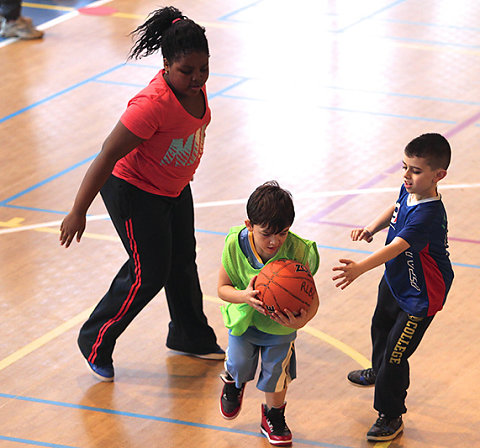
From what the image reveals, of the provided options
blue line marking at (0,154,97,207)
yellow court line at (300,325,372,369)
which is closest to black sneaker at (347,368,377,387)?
yellow court line at (300,325,372,369)

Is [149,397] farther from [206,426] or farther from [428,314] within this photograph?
[428,314]

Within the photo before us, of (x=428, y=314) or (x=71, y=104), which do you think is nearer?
(x=428, y=314)

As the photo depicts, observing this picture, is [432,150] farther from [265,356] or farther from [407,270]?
[265,356]

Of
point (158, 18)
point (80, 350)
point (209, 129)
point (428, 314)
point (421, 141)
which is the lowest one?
point (209, 129)

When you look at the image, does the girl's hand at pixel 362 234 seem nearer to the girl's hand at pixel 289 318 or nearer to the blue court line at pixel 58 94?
the girl's hand at pixel 289 318

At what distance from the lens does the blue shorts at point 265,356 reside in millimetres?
4320

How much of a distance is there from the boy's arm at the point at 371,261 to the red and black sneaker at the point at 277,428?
774mm

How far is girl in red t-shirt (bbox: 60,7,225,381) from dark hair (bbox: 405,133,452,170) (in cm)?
101

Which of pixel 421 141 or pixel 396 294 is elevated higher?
pixel 421 141

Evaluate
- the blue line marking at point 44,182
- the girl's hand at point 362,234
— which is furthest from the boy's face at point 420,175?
the blue line marking at point 44,182

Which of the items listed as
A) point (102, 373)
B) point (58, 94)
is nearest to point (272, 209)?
point (102, 373)

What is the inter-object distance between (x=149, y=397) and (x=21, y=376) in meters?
0.70

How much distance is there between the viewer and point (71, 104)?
926 cm

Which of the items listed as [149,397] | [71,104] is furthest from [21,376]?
[71,104]
